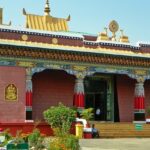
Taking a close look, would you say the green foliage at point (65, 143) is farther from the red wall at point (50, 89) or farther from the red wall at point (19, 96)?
the red wall at point (50, 89)

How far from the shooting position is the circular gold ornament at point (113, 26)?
28.4 m

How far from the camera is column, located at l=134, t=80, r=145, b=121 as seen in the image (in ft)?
88.3

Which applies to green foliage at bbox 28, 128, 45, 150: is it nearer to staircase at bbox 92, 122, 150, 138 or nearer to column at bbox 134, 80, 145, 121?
staircase at bbox 92, 122, 150, 138

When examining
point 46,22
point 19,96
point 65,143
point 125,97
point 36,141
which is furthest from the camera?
point 46,22

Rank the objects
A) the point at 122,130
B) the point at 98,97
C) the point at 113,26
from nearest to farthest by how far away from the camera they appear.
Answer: the point at 122,130
the point at 113,26
the point at 98,97

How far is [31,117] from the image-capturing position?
77.2 ft

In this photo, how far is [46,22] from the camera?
29.0m

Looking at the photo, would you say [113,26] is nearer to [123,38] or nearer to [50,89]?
[123,38]

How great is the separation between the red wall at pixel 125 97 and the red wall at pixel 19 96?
7295mm

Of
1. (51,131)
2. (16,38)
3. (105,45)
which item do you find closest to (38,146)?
(51,131)

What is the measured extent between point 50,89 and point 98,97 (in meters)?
4.17

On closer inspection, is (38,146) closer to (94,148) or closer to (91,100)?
(94,148)

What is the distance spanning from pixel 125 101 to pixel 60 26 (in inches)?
255

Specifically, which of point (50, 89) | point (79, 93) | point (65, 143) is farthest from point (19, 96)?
point (65, 143)
